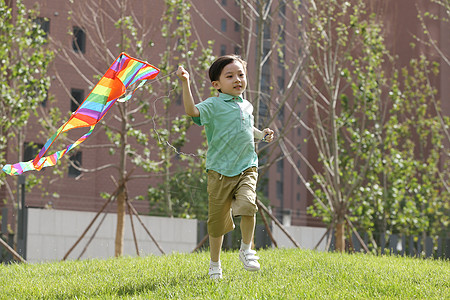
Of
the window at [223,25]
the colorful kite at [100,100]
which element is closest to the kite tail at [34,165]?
the colorful kite at [100,100]

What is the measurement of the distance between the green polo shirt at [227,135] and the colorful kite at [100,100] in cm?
60

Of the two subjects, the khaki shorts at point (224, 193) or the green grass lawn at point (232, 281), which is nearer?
the green grass lawn at point (232, 281)

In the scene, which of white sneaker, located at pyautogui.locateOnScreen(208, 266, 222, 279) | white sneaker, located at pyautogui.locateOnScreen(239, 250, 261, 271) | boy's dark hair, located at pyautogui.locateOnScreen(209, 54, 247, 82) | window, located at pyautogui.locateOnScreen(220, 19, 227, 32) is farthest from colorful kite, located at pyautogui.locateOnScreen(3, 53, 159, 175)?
window, located at pyautogui.locateOnScreen(220, 19, 227, 32)

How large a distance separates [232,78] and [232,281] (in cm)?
139

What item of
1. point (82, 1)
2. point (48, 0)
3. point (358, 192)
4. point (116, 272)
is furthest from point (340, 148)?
point (116, 272)

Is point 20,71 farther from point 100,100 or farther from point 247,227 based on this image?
point 247,227

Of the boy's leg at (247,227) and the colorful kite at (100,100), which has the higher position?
the colorful kite at (100,100)

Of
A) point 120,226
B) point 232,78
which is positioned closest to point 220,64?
point 232,78

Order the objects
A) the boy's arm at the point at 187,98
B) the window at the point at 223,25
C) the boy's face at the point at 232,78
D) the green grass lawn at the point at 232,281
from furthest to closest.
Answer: the window at the point at 223,25
the boy's face at the point at 232,78
the boy's arm at the point at 187,98
the green grass lawn at the point at 232,281

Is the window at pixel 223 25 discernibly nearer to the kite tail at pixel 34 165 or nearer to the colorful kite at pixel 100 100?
the colorful kite at pixel 100 100

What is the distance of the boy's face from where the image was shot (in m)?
4.79

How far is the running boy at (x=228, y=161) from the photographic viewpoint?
4.56 metres

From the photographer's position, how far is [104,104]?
16.5 ft

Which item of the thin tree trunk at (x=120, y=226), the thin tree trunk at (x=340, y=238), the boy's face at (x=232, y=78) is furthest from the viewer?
the thin tree trunk at (x=340, y=238)
